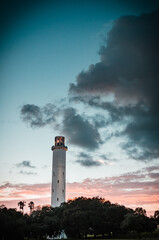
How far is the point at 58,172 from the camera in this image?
73.1 metres

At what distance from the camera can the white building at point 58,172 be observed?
231ft

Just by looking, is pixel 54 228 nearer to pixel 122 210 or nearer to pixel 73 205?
pixel 73 205

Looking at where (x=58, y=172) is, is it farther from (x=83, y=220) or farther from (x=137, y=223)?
(x=137, y=223)

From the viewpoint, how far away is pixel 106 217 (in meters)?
55.5

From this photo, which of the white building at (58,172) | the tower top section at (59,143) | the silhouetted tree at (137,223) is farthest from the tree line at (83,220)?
the tower top section at (59,143)

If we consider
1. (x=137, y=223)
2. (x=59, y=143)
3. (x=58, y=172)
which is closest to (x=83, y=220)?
(x=137, y=223)

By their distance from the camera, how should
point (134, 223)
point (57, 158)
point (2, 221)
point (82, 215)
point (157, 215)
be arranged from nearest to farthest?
1. point (2, 221)
2. point (134, 223)
3. point (82, 215)
4. point (157, 215)
5. point (57, 158)

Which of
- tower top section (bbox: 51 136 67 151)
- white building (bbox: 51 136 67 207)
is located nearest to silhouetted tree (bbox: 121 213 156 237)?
white building (bbox: 51 136 67 207)

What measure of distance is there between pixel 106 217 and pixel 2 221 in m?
27.0

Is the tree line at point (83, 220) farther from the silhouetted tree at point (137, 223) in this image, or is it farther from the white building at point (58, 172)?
the white building at point (58, 172)

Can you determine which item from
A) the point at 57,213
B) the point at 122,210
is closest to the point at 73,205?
the point at 57,213

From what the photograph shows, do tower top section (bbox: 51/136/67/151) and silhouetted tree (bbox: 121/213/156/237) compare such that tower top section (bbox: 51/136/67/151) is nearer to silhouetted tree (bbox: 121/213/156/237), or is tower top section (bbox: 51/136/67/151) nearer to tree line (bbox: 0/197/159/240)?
tree line (bbox: 0/197/159/240)

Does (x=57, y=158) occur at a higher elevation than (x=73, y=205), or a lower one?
higher

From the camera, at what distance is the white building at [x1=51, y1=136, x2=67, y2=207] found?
70544mm
